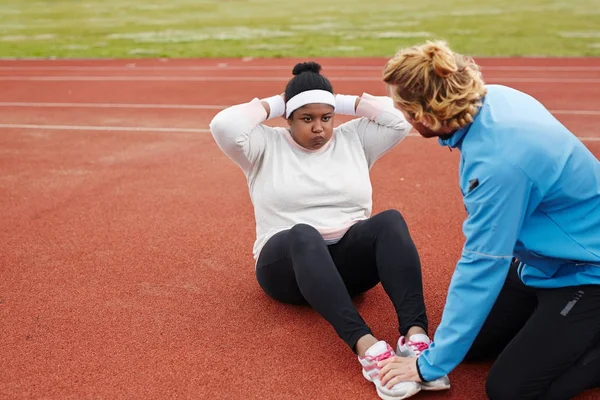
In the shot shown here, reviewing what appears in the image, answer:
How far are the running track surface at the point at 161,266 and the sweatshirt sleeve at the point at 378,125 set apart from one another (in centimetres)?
88

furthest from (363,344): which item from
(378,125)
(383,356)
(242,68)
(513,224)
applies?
(242,68)

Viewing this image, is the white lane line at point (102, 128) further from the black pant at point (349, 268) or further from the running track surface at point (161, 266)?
the black pant at point (349, 268)

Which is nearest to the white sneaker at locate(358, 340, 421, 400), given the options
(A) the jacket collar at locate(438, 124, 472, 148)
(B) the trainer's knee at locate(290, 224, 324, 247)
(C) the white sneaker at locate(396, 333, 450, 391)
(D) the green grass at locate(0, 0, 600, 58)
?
(C) the white sneaker at locate(396, 333, 450, 391)

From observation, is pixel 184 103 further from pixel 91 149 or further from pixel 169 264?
pixel 169 264

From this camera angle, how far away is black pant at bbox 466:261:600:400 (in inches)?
115

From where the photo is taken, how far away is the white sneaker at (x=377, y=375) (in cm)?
303

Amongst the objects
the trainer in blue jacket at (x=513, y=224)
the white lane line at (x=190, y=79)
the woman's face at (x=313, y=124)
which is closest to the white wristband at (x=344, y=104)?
the woman's face at (x=313, y=124)

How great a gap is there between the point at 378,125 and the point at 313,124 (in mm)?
476

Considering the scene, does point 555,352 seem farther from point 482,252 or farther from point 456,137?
point 456,137

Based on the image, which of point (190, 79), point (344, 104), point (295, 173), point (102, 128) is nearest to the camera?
point (295, 173)

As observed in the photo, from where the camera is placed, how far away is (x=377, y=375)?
3.14 m

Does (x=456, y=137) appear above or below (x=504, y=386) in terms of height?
above

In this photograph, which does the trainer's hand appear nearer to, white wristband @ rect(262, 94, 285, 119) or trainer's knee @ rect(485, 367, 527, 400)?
trainer's knee @ rect(485, 367, 527, 400)

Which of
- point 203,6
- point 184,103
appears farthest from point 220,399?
point 203,6
